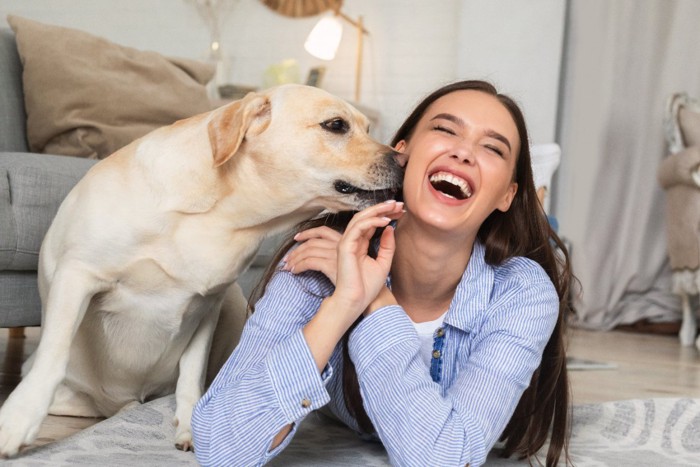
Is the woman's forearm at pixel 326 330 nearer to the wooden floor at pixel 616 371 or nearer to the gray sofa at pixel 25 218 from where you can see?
the wooden floor at pixel 616 371

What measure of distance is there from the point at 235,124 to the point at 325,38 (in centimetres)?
305

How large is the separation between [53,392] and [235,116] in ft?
1.74

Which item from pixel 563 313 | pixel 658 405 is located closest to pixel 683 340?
pixel 658 405

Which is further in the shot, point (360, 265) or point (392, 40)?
point (392, 40)

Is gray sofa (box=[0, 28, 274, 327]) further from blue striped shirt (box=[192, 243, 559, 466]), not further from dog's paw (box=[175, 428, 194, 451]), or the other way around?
blue striped shirt (box=[192, 243, 559, 466])

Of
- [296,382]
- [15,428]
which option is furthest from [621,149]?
[15,428]

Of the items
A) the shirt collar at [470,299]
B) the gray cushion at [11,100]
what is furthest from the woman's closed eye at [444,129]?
the gray cushion at [11,100]

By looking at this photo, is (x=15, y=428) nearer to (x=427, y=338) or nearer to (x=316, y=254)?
(x=316, y=254)

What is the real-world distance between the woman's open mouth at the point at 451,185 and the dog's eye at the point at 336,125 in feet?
0.60

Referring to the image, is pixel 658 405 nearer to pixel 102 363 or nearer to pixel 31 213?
pixel 102 363

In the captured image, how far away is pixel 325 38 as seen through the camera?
14.0ft

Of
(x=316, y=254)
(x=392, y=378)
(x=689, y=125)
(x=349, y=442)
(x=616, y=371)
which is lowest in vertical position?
(x=616, y=371)

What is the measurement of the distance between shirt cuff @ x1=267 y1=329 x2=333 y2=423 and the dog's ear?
360 mm

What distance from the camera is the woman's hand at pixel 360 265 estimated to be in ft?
3.85
